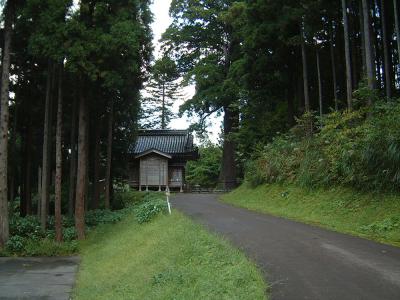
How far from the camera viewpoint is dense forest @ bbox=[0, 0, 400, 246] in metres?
14.2

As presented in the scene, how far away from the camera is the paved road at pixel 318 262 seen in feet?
18.3

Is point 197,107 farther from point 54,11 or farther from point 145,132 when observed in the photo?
point 54,11

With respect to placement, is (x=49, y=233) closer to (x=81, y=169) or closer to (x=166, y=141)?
(x=81, y=169)

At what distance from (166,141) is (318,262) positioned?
32.1 meters

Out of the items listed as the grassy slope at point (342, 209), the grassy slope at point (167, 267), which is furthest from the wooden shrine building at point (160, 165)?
the grassy slope at point (167, 267)

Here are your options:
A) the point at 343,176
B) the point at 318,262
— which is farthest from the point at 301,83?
the point at 318,262

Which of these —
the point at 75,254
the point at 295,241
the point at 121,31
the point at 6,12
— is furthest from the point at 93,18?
the point at 295,241

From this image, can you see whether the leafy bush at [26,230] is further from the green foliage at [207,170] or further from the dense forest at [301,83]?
the green foliage at [207,170]

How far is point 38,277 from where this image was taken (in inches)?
469

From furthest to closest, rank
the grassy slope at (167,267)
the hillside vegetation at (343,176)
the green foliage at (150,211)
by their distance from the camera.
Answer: the green foliage at (150,211), the hillside vegetation at (343,176), the grassy slope at (167,267)

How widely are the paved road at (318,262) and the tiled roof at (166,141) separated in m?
26.5

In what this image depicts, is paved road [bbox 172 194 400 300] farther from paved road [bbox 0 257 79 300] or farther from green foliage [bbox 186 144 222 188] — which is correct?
green foliage [bbox 186 144 222 188]

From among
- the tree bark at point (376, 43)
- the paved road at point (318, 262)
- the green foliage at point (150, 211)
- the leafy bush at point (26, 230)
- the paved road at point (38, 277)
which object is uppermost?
the tree bark at point (376, 43)

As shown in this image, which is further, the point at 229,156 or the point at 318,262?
the point at 229,156
